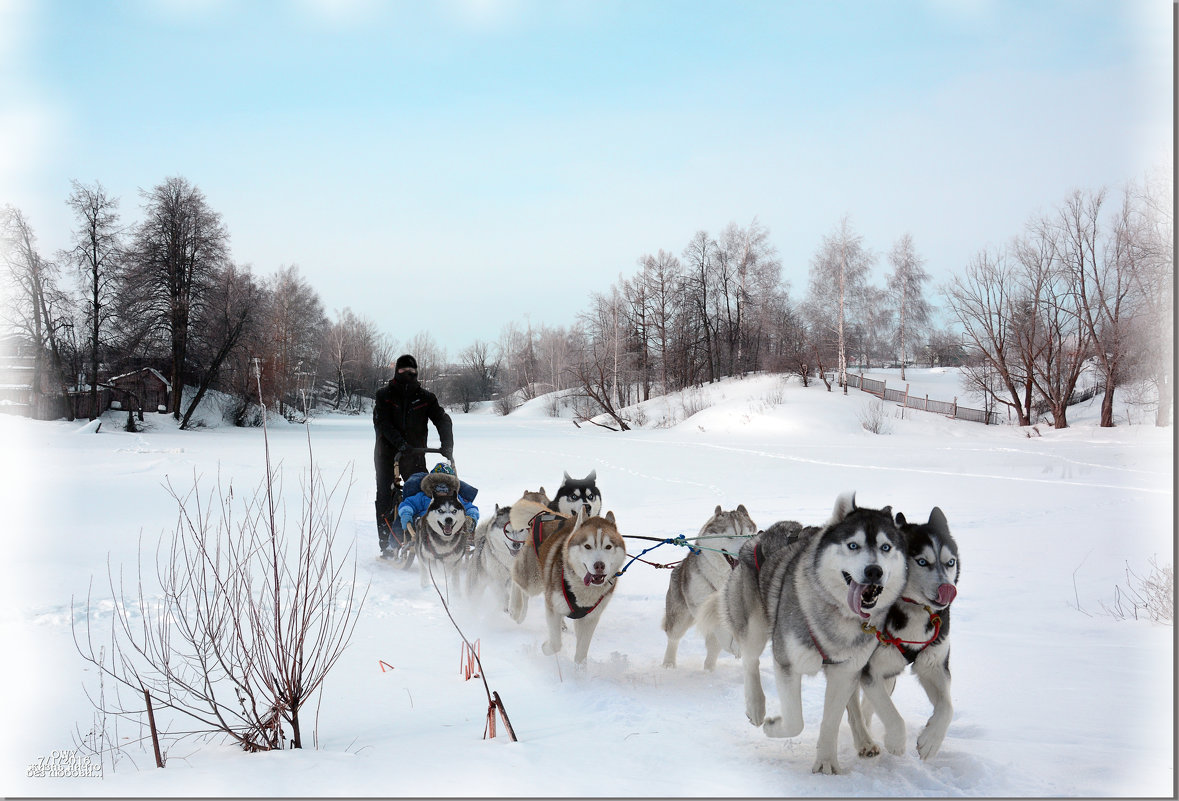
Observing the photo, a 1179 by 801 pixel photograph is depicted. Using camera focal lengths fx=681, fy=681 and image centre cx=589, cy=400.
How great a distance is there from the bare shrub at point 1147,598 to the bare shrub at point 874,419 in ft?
66.7

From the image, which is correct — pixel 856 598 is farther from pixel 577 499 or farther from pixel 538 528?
pixel 577 499

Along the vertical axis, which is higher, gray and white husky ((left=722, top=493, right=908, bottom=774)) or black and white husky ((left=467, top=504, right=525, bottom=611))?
gray and white husky ((left=722, top=493, right=908, bottom=774))

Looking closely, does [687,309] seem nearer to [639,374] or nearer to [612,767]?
[639,374]

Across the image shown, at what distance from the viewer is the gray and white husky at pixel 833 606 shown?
95.3 inches

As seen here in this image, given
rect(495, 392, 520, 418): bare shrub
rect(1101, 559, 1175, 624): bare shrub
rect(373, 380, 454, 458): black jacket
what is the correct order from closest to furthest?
rect(1101, 559, 1175, 624): bare shrub
rect(373, 380, 454, 458): black jacket
rect(495, 392, 520, 418): bare shrub

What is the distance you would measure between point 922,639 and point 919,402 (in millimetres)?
32456

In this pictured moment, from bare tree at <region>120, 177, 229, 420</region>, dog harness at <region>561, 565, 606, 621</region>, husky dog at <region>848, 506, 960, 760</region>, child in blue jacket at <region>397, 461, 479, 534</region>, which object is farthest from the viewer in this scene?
bare tree at <region>120, 177, 229, 420</region>

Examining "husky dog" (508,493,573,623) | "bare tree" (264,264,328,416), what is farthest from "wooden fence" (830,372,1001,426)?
"husky dog" (508,493,573,623)

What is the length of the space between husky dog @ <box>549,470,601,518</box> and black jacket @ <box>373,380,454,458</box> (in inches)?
79.0

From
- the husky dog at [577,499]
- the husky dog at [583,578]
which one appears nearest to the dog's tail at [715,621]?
the husky dog at [583,578]

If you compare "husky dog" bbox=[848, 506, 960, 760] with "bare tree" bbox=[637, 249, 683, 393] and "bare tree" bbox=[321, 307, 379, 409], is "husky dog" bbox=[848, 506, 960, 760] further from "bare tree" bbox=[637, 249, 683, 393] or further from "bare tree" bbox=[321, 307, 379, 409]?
"bare tree" bbox=[637, 249, 683, 393]

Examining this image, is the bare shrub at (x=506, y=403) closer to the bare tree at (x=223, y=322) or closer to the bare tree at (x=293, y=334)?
the bare tree at (x=293, y=334)

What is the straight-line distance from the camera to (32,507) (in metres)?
7.35

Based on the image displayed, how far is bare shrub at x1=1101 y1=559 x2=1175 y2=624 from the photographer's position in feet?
15.3
